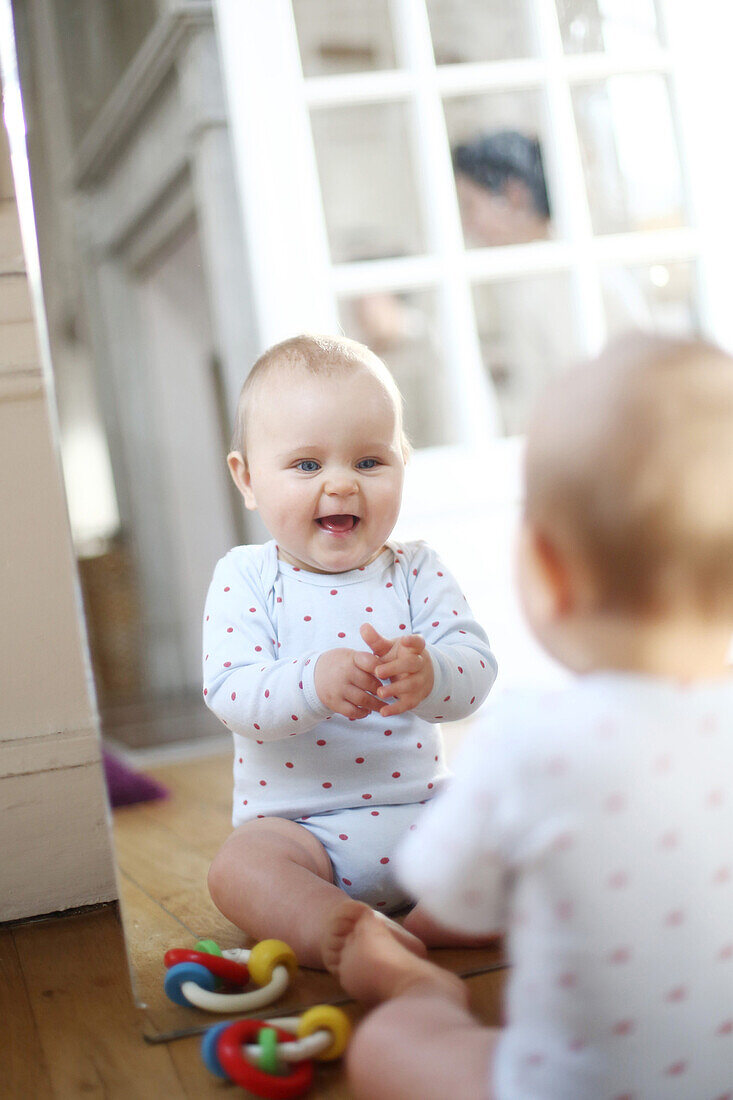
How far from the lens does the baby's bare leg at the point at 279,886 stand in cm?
84

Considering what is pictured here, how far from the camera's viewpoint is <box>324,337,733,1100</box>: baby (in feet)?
1.71

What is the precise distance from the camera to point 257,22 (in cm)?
183

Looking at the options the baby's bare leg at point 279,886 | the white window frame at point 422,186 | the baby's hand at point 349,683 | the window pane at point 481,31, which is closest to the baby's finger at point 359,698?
the baby's hand at point 349,683

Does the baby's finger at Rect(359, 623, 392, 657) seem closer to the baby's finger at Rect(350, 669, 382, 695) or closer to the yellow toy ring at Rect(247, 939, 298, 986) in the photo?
the baby's finger at Rect(350, 669, 382, 695)

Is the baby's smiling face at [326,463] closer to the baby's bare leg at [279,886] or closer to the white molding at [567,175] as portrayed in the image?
the baby's bare leg at [279,886]

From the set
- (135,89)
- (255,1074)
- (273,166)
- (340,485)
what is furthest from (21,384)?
(135,89)

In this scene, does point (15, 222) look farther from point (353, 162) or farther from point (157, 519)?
point (157, 519)

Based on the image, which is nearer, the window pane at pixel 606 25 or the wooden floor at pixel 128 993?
the wooden floor at pixel 128 993

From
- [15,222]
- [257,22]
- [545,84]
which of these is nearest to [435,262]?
[545,84]

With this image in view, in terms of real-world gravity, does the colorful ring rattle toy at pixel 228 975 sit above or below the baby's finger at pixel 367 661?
below

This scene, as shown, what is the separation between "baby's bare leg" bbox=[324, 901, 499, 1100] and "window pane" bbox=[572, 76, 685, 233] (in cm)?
147

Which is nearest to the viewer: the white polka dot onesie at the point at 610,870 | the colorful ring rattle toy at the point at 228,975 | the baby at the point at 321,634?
the white polka dot onesie at the point at 610,870

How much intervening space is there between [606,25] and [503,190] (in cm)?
31

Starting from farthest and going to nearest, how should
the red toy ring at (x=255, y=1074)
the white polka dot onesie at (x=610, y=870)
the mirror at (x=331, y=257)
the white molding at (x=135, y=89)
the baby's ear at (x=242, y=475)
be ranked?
the white molding at (x=135, y=89) < the mirror at (x=331, y=257) < the baby's ear at (x=242, y=475) < the red toy ring at (x=255, y=1074) < the white polka dot onesie at (x=610, y=870)
